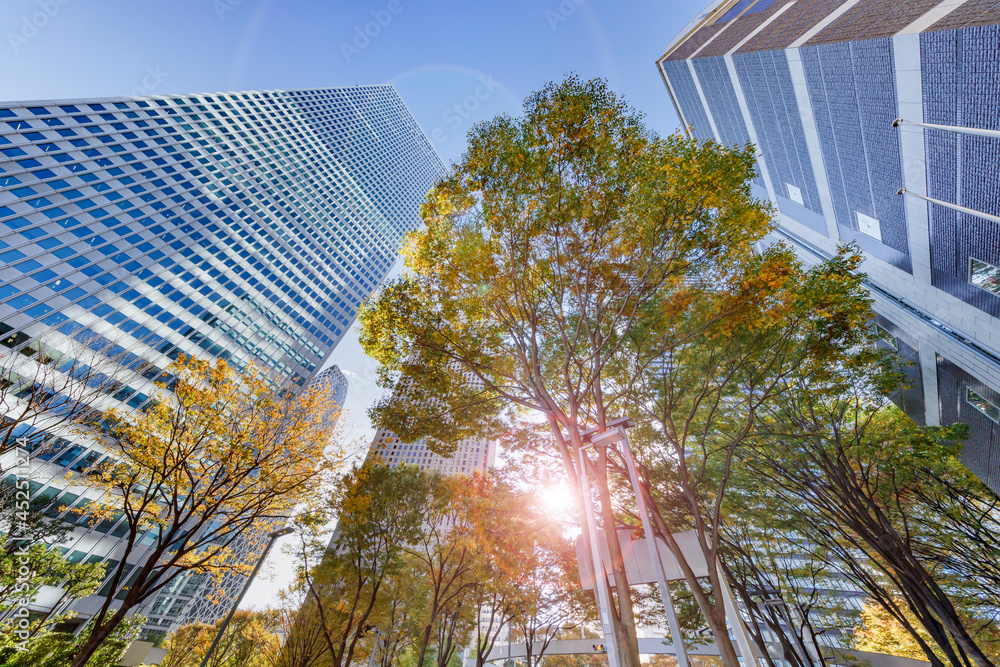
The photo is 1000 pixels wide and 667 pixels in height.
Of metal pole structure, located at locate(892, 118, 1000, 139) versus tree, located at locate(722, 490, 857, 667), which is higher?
metal pole structure, located at locate(892, 118, 1000, 139)

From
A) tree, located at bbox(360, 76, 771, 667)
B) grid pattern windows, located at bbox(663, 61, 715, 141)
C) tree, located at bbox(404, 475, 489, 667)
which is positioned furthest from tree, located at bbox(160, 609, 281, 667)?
grid pattern windows, located at bbox(663, 61, 715, 141)

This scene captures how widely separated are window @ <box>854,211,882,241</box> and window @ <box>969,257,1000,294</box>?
13.9 feet

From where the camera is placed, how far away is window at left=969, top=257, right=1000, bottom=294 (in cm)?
914

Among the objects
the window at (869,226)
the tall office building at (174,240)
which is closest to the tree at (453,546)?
the tall office building at (174,240)

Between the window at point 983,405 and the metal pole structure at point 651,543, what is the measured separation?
1271cm

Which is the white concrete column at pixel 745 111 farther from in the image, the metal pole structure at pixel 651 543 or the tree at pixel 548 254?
the metal pole structure at pixel 651 543

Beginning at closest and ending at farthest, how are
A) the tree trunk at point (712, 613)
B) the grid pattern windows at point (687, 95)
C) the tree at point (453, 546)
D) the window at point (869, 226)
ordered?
the tree trunk at point (712, 613) < the tree at point (453, 546) < the window at point (869, 226) < the grid pattern windows at point (687, 95)

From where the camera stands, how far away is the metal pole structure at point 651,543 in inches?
184

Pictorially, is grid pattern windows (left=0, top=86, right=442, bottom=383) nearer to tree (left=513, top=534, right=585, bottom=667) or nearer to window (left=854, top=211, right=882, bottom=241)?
tree (left=513, top=534, right=585, bottom=667)

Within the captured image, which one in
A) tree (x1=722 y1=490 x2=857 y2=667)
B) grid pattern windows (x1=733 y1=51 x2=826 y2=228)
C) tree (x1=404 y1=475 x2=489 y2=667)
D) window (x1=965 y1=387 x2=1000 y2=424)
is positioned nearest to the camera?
window (x1=965 y1=387 x2=1000 y2=424)

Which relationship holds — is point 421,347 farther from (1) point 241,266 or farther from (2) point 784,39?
(1) point 241,266

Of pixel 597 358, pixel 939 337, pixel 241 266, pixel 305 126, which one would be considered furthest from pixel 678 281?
pixel 305 126

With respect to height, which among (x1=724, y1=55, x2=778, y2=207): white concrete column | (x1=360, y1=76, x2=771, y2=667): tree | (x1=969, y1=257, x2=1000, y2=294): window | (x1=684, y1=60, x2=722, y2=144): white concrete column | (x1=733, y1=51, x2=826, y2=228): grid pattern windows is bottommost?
(x1=360, y1=76, x2=771, y2=667): tree

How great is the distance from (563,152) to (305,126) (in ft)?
210
